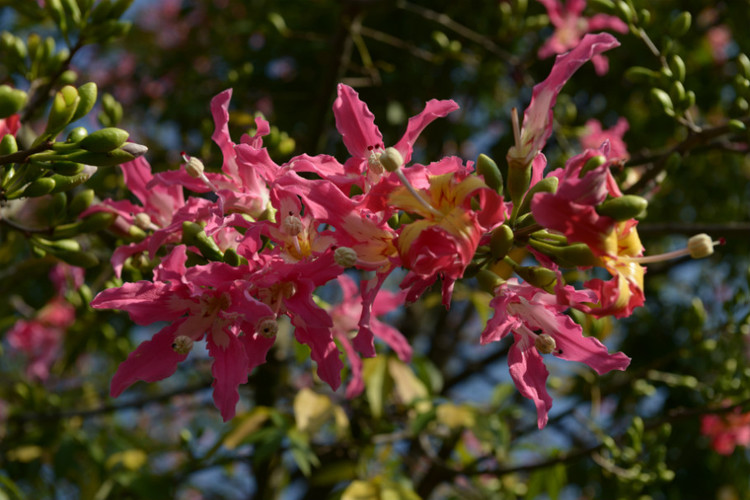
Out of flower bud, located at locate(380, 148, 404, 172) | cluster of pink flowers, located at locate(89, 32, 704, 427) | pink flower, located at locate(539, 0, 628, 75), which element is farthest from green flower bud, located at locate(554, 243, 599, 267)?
pink flower, located at locate(539, 0, 628, 75)

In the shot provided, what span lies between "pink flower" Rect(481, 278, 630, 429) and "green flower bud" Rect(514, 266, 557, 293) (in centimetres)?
2

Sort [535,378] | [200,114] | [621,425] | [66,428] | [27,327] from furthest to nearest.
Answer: [27,327]
[200,114]
[621,425]
[66,428]
[535,378]

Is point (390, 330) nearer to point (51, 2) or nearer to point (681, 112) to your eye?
point (681, 112)

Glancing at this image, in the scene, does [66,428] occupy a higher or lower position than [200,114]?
lower

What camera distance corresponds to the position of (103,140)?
1.19m

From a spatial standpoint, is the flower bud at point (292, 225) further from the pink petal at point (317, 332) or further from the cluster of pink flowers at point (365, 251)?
the pink petal at point (317, 332)

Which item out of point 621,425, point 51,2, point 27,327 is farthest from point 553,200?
point 27,327

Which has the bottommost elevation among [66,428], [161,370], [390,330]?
[66,428]

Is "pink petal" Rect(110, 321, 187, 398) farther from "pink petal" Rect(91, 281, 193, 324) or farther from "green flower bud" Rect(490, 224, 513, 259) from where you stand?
"green flower bud" Rect(490, 224, 513, 259)

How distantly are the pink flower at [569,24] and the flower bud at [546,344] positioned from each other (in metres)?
2.34

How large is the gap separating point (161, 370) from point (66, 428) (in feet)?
6.87

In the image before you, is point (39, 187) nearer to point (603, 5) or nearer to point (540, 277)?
point (540, 277)

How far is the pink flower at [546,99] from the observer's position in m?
1.26

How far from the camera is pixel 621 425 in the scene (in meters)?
3.39
